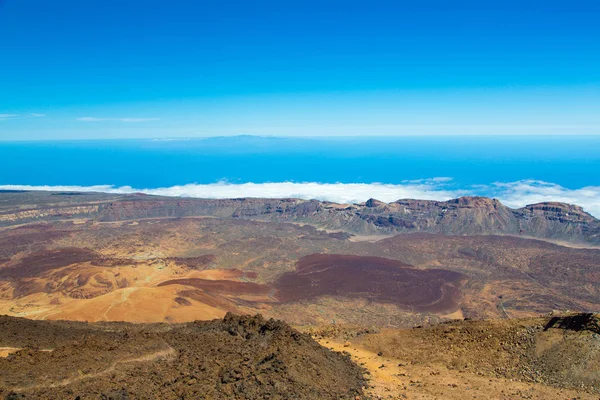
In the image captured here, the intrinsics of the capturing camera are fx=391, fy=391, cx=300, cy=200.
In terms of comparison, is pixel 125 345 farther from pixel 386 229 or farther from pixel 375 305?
pixel 386 229

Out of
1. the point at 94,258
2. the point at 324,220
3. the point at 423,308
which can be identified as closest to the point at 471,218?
the point at 324,220

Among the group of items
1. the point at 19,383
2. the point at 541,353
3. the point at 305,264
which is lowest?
the point at 305,264

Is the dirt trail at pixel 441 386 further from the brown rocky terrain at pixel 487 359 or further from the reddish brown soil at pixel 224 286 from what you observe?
the reddish brown soil at pixel 224 286

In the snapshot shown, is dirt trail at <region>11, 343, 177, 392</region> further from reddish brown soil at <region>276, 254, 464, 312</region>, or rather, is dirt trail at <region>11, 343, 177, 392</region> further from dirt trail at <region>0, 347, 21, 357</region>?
reddish brown soil at <region>276, 254, 464, 312</region>

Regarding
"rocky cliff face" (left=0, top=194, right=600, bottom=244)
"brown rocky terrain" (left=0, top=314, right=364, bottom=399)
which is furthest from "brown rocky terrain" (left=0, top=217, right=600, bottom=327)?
"brown rocky terrain" (left=0, top=314, right=364, bottom=399)

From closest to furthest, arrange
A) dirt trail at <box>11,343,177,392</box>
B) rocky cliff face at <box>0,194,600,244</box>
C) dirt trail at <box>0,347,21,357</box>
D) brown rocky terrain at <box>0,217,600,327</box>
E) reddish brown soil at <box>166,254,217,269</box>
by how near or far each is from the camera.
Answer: dirt trail at <box>11,343,177,392</box> < dirt trail at <box>0,347,21,357</box> < brown rocky terrain at <box>0,217,600,327</box> < reddish brown soil at <box>166,254,217,269</box> < rocky cliff face at <box>0,194,600,244</box>

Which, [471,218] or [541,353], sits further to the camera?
[471,218]
